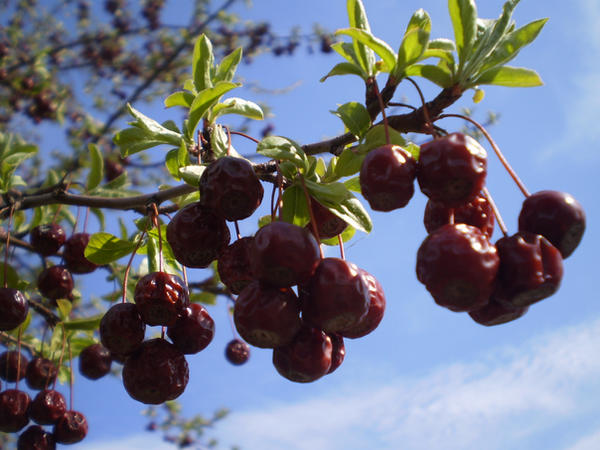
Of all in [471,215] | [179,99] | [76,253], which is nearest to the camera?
[471,215]

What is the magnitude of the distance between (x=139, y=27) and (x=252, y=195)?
7.17 meters

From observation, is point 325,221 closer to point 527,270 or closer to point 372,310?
point 372,310

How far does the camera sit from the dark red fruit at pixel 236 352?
12.7ft

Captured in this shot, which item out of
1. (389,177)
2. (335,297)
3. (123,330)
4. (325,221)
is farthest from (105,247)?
(389,177)

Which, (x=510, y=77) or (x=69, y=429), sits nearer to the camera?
(x=510, y=77)

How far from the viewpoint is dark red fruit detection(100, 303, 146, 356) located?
1.58 metres

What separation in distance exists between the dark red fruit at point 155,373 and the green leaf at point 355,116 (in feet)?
2.83

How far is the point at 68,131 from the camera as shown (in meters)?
6.86

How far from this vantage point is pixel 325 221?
157cm

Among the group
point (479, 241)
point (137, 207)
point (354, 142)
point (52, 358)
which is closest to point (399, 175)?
point (479, 241)

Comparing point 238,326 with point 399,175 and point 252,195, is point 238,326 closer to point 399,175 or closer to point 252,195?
point 252,195

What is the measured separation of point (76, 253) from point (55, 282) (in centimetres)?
18

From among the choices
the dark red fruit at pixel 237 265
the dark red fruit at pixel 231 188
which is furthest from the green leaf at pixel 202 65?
Result: the dark red fruit at pixel 237 265

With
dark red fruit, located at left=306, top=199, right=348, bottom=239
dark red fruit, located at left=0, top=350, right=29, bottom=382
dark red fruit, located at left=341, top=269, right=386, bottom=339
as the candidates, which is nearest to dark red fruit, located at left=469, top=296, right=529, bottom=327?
dark red fruit, located at left=341, top=269, right=386, bottom=339
